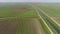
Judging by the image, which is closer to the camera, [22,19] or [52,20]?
[52,20]

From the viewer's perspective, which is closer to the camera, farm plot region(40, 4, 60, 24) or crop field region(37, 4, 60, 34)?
crop field region(37, 4, 60, 34)

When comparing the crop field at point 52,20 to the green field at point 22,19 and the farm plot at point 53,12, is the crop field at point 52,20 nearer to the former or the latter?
the farm plot at point 53,12

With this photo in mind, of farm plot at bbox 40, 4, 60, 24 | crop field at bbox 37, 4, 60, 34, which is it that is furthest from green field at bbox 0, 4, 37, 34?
farm plot at bbox 40, 4, 60, 24

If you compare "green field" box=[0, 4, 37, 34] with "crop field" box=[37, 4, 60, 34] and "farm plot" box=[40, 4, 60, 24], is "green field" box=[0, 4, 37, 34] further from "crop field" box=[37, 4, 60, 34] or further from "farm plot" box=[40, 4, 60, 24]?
"farm plot" box=[40, 4, 60, 24]

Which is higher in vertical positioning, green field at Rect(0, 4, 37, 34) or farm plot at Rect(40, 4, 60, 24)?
green field at Rect(0, 4, 37, 34)

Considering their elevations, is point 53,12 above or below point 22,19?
below

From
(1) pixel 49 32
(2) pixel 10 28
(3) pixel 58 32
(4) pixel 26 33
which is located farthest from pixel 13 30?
(3) pixel 58 32

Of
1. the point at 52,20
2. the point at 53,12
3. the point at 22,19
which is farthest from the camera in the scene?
the point at 53,12

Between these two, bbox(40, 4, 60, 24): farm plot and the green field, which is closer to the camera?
the green field

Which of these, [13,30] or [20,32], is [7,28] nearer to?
[13,30]

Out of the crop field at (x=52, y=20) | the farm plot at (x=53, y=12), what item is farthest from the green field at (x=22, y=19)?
the farm plot at (x=53, y=12)

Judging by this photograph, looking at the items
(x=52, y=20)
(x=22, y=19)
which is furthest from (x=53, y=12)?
(x=22, y=19)

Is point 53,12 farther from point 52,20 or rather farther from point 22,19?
point 22,19
